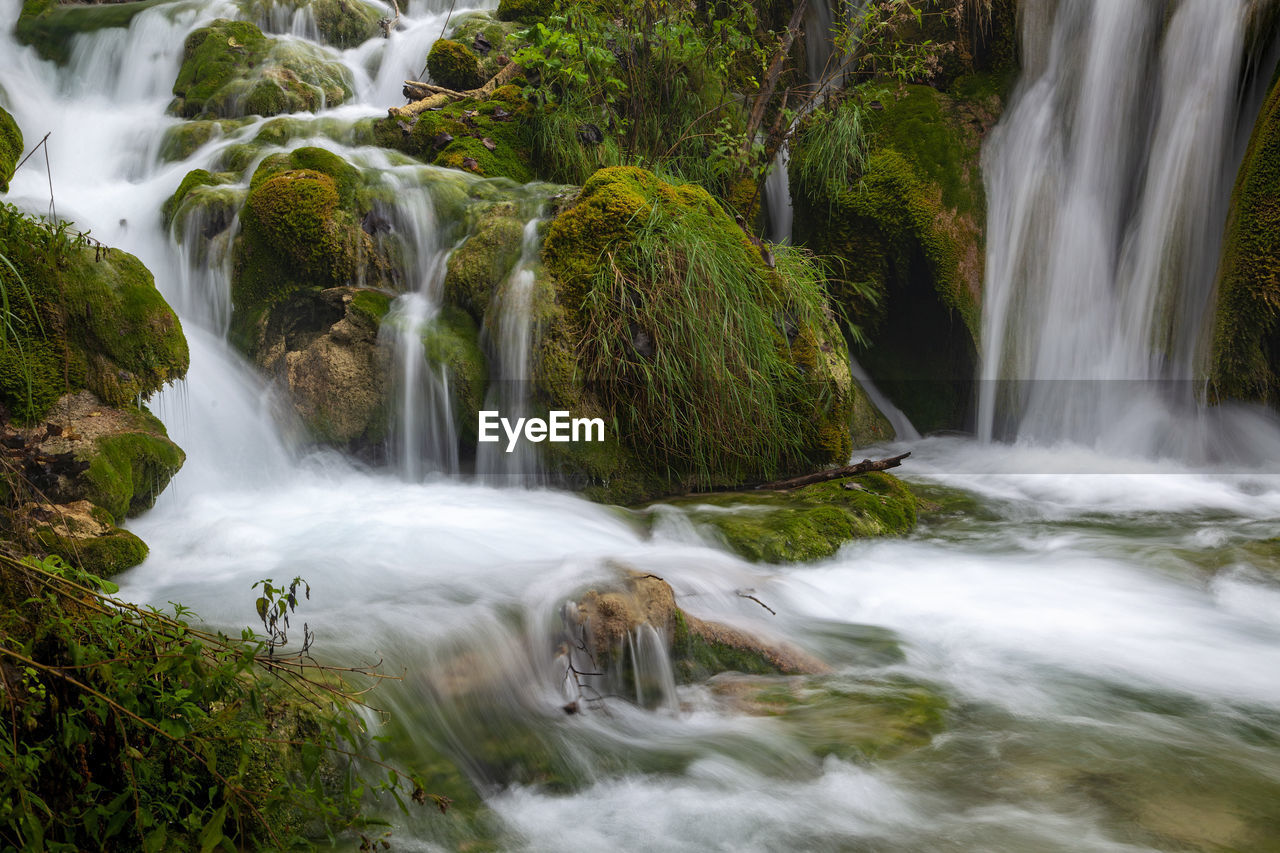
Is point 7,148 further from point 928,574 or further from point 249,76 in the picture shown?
point 928,574

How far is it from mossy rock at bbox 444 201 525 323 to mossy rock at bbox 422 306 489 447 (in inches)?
10.3

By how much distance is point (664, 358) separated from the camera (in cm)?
514

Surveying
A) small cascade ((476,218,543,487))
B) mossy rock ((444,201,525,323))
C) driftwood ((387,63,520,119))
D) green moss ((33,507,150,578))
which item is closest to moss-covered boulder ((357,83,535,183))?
driftwood ((387,63,520,119))

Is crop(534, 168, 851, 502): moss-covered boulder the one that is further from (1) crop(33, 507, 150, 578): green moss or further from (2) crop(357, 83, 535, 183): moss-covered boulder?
(1) crop(33, 507, 150, 578): green moss

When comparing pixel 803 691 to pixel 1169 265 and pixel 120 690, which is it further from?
pixel 1169 265

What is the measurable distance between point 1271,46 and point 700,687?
20.3 feet

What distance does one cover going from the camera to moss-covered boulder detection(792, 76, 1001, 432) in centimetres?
750

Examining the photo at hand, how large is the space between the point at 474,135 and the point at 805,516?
484 centimetres

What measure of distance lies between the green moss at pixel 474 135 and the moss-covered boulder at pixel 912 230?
2502 mm

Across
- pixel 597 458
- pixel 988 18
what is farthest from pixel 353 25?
pixel 597 458

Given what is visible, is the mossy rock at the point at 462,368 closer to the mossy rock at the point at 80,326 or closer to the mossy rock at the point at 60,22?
the mossy rock at the point at 80,326

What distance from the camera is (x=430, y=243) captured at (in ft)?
21.2

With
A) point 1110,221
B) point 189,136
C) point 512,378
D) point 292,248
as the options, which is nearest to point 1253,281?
point 1110,221

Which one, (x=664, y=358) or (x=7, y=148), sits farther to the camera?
(x=7, y=148)
